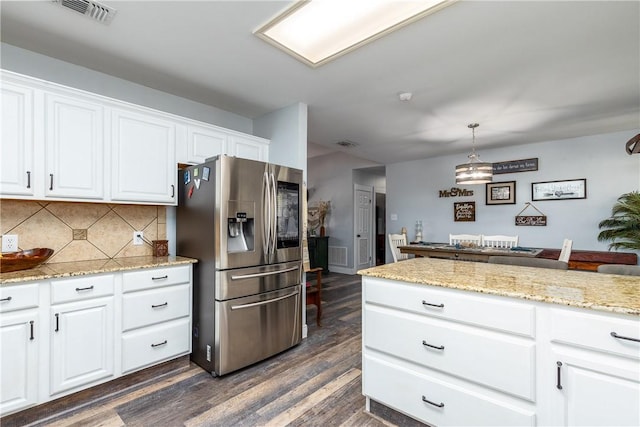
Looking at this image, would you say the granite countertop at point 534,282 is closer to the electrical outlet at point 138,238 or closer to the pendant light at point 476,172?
the pendant light at point 476,172

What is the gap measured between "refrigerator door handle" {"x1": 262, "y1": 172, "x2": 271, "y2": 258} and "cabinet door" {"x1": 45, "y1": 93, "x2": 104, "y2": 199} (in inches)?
48.3

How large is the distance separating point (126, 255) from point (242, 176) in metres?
1.34

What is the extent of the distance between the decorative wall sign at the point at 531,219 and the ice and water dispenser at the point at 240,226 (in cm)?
476

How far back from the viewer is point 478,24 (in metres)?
1.92

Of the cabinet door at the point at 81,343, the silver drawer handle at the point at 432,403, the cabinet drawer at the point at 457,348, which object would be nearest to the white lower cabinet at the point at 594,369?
the cabinet drawer at the point at 457,348

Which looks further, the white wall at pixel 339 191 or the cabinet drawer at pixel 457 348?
the white wall at pixel 339 191

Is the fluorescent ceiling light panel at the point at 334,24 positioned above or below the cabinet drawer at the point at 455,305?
above

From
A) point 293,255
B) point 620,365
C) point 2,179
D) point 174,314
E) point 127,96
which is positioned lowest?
point 174,314

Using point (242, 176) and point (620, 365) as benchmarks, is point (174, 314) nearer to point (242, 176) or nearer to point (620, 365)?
point (242, 176)

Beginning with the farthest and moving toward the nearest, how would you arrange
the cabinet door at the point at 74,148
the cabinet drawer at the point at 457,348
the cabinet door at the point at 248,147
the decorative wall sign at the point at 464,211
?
1. the decorative wall sign at the point at 464,211
2. the cabinet door at the point at 248,147
3. the cabinet door at the point at 74,148
4. the cabinet drawer at the point at 457,348

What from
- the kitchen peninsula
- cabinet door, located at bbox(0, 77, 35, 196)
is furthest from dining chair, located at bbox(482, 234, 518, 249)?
cabinet door, located at bbox(0, 77, 35, 196)

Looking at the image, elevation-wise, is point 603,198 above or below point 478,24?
below

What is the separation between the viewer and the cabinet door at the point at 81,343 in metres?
1.88

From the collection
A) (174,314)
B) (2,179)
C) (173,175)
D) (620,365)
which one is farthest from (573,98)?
(2,179)
